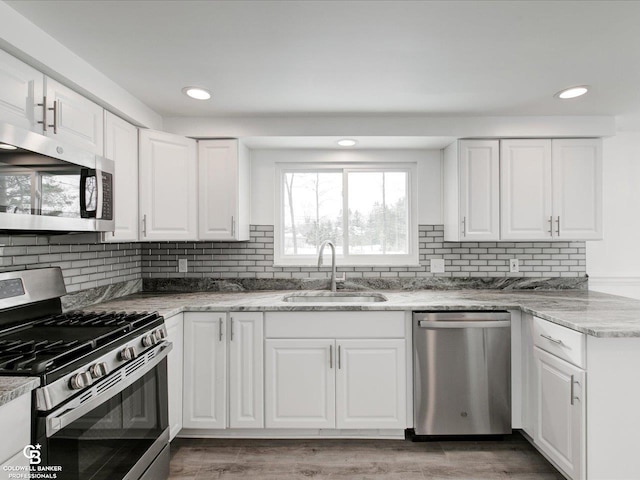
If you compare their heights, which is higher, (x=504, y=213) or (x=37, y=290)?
(x=504, y=213)

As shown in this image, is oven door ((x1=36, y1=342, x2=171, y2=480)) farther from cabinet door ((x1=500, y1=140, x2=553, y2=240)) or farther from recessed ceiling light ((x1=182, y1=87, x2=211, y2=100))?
cabinet door ((x1=500, y1=140, x2=553, y2=240))

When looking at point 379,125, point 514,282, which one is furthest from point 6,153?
point 514,282

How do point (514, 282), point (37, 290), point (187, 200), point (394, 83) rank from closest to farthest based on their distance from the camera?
1. point (37, 290)
2. point (394, 83)
3. point (187, 200)
4. point (514, 282)

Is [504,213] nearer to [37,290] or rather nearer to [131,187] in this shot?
[131,187]

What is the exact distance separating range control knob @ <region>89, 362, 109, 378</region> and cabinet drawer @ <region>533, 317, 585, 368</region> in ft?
6.96

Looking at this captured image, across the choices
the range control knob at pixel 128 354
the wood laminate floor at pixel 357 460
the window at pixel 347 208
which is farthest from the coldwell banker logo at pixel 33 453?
the window at pixel 347 208

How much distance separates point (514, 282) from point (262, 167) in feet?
7.57

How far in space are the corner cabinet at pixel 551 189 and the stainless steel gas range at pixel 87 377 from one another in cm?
254

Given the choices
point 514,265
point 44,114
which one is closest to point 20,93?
point 44,114

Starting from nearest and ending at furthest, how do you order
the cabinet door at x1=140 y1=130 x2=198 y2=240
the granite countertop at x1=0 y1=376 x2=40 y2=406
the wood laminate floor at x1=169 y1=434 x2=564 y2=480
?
the granite countertop at x1=0 y1=376 x2=40 y2=406 → the wood laminate floor at x1=169 y1=434 x2=564 y2=480 → the cabinet door at x1=140 y1=130 x2=198 y2=240

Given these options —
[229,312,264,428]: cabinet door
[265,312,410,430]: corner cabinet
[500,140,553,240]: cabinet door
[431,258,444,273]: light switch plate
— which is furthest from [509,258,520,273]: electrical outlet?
[229,312,264,428]: cabinet door

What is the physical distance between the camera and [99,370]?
144 cm

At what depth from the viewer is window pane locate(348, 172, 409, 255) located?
3229 millimetres

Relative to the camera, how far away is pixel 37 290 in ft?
6.40
